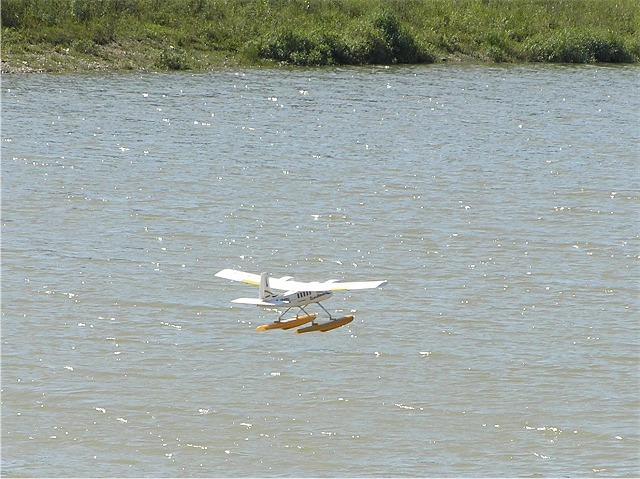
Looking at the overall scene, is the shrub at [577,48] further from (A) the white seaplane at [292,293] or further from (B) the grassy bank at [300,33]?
(A) the white seaplane at [292,293]

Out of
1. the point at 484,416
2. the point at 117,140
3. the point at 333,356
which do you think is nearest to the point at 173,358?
the point at 333,356

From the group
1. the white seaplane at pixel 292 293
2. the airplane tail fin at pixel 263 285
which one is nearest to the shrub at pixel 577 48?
the white seaplane at pixel 292 293

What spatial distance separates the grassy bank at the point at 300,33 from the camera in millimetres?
43906

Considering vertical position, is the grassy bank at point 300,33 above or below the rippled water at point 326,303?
above

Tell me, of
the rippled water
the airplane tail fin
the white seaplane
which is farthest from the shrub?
the airplane tail fin

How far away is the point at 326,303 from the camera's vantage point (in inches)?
706

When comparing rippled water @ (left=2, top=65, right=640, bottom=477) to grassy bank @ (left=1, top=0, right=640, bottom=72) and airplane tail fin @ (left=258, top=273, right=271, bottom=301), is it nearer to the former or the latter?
airplane tail fin @ (left=258, top=273, right=271, bottom=301)

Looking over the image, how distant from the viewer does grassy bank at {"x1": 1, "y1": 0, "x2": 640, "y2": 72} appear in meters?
43.9

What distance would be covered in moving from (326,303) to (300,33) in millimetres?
31910

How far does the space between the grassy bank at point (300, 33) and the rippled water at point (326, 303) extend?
9.12 m

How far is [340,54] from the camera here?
4856 cm

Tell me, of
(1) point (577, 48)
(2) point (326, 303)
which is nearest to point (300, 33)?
(1) point (577, 48)

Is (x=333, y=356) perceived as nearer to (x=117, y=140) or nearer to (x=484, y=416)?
(x=484, y=416)

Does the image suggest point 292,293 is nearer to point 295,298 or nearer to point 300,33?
point 295,298
